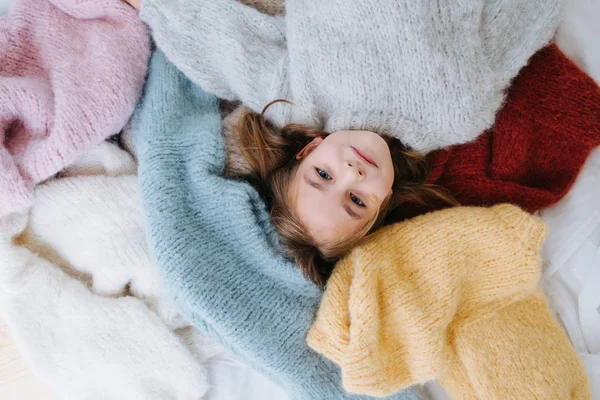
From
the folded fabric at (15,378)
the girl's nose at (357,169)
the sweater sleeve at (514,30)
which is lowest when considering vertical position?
the folded fabric at (15,378)

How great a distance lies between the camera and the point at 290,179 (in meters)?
0.95

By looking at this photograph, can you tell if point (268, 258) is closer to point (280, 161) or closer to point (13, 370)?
point (280, 161)

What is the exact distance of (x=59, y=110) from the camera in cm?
95

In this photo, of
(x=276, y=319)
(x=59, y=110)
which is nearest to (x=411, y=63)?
(x=276, y=319)

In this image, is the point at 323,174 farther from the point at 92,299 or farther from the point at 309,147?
the point at 92,299

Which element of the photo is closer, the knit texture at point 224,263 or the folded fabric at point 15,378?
the knit texture at point 224,263

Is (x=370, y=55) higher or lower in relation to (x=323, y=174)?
higher

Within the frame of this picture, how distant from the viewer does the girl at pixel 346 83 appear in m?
0.89

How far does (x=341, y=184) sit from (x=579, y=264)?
20.0 inches

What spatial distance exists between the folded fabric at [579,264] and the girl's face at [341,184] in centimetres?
37

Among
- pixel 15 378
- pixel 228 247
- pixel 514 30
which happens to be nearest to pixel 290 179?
pixel 228 247

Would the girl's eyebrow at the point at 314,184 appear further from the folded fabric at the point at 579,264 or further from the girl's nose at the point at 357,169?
the folded fabric at the point at 579,264

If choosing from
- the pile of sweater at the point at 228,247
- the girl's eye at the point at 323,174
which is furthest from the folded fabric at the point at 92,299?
the girl's eye at the point at 323,174

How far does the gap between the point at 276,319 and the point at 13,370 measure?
58 cm
